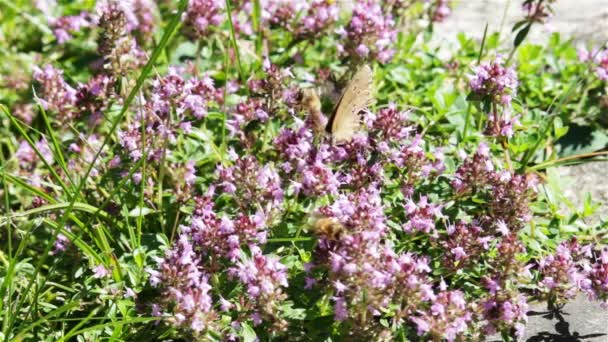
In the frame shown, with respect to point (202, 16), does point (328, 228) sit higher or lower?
lower

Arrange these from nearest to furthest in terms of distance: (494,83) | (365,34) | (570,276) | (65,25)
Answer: (570,276) → (494,83) → (365,34) → (65,25)

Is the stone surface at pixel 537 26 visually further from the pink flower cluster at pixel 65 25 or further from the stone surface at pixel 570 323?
the stone surface at pixel 570 323

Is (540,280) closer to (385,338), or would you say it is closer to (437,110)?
(385,338)

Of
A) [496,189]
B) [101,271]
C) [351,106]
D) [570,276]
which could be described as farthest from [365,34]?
[101,271]

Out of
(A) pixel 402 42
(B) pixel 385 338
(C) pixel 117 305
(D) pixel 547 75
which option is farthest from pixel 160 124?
(D) pixel 547 75

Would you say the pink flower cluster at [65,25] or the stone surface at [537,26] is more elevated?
the stone surface at [537,26]

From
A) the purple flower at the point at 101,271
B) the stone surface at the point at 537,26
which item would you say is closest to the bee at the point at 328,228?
the purple flower at the point at 101,271

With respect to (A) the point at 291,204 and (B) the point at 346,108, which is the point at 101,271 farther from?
(B) the point at 346,108
